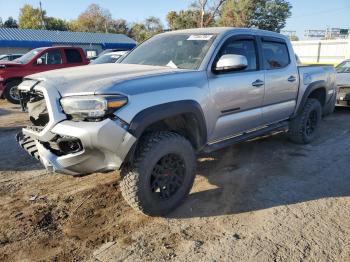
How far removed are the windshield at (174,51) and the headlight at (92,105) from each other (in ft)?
4.08

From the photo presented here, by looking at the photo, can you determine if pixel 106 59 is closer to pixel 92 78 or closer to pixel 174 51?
pixel 174 51

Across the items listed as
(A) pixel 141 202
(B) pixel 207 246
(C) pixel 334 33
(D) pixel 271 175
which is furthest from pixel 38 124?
(C) pixel 334 33

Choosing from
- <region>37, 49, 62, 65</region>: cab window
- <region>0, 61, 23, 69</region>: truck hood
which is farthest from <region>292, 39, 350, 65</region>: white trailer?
<region>0, 61, 23, 69</region>: truck hood

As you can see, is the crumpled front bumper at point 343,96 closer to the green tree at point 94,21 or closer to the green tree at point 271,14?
the green tree at point 271,14

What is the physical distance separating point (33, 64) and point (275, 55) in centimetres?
898

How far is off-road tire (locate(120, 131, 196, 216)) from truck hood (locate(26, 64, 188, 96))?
2.01 feet

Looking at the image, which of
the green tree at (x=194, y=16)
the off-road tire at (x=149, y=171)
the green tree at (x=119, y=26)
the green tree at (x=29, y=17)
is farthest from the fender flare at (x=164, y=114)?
the green tree at (x=119, y=26)

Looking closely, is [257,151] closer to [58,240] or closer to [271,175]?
[271,175]

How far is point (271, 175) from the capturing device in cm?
467

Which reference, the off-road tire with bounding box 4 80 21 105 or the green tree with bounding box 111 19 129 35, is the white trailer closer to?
the off-road tire with bounding box 4 80 21 105

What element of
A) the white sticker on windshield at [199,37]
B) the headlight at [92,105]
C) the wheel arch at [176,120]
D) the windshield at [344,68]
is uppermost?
the white sticker on windshield at [199,37]

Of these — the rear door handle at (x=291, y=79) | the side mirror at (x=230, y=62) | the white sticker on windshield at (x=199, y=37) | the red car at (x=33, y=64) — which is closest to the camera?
the side mirror at (x=230, y=62)

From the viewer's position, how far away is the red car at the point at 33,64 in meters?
11.3

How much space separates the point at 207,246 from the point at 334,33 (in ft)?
129
